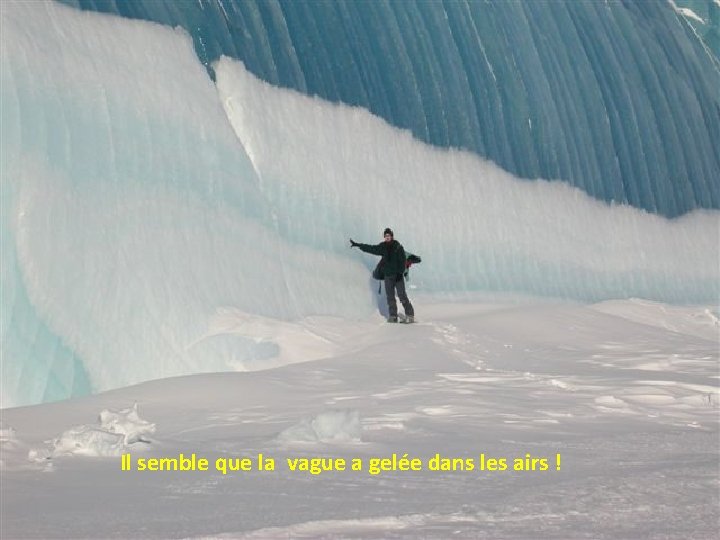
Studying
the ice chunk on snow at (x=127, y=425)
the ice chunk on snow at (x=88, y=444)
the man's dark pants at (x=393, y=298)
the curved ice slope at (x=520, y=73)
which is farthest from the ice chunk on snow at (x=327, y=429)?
the man's dark pants at (x=393, y=298)

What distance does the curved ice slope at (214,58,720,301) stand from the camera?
1001 centimetres

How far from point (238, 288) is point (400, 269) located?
1.89m

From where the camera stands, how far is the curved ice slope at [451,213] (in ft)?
32.8

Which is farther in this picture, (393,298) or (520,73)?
(520,73)

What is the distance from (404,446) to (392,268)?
5.04 metres

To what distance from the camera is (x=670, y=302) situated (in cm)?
1448

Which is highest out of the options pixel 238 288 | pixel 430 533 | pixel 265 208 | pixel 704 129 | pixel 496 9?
pixel 496 9

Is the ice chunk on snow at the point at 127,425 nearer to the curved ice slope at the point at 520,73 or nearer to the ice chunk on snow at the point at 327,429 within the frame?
the ice chunk on snow at the point at 327,429

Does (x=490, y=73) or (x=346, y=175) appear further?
(x=490, y=73)

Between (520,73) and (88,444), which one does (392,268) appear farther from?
(88,444)

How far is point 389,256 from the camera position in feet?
33.4

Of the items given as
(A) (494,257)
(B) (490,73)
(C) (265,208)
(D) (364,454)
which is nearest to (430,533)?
(D) (364,454)

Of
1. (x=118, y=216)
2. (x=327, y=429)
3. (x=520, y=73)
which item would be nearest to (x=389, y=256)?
(x=118, y=216)

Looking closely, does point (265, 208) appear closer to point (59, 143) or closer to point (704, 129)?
point (59, 143)
